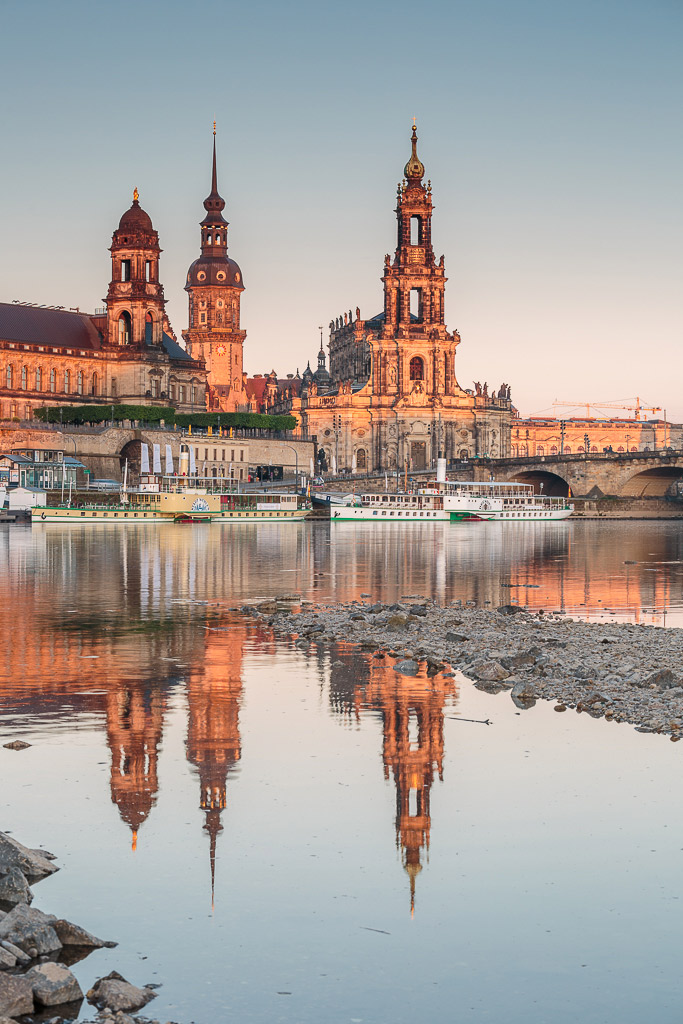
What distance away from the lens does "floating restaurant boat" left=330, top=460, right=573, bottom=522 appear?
11100 cm

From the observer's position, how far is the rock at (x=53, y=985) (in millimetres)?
8156

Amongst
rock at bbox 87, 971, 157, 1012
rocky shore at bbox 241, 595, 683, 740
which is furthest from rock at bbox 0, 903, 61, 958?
rocky shore at bbox 241, 595, 683, 740

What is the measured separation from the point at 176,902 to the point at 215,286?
180849mm

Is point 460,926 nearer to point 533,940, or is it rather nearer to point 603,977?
point 533,940

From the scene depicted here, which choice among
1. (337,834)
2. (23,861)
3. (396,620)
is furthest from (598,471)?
(23,861)

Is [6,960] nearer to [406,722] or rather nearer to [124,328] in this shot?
[406,722]

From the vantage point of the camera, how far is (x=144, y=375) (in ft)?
466

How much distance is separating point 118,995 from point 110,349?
138943 millimetres

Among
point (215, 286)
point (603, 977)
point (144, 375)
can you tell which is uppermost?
point (215, 286)

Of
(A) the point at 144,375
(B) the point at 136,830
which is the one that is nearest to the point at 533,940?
(B) the point at 136,830

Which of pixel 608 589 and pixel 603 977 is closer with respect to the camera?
pixel 603 977

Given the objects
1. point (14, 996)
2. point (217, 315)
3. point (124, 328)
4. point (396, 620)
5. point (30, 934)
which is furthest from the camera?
point (217, 315)

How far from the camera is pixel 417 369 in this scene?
163m

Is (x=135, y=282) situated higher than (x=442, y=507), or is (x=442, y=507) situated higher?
(x=135, y=282)
